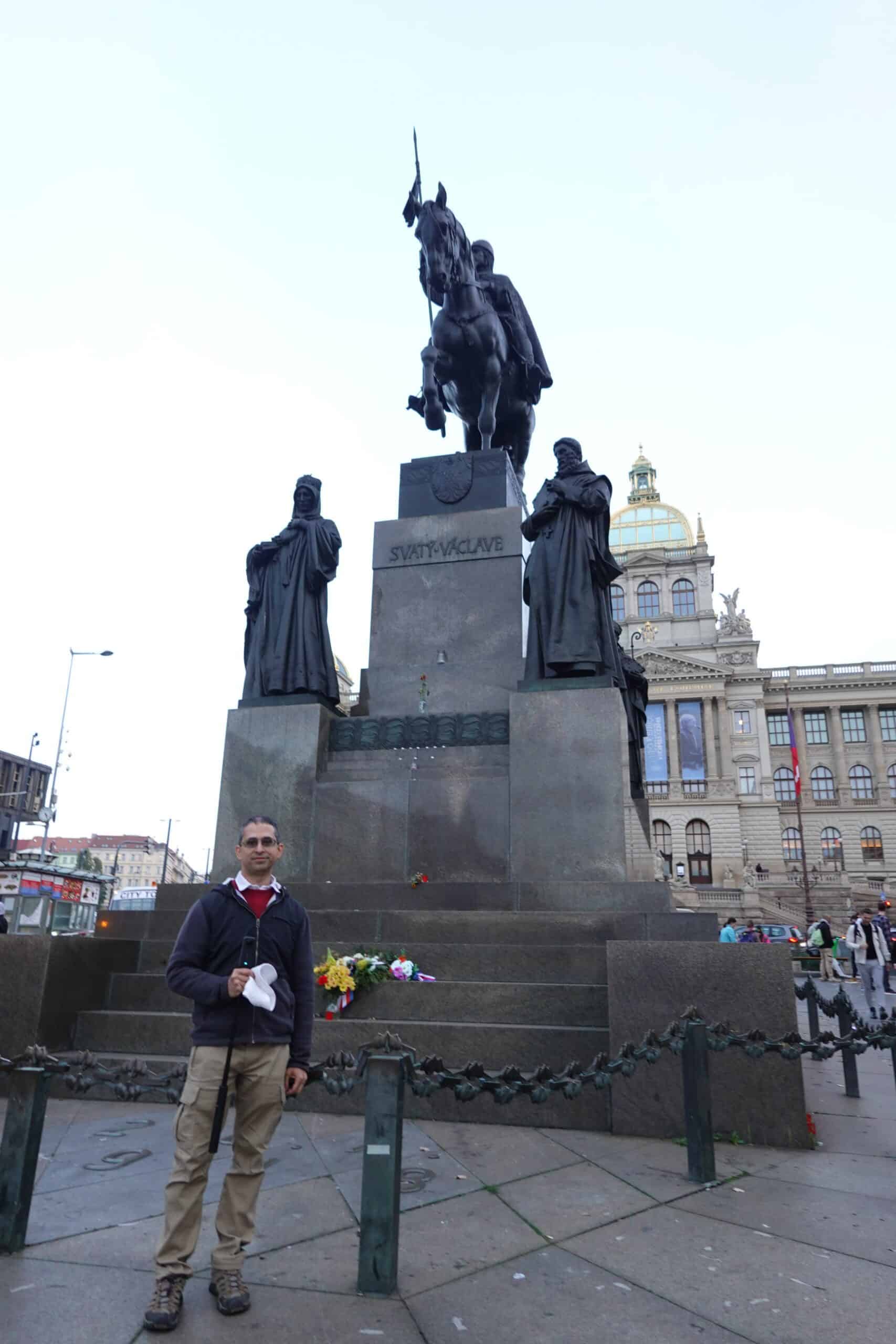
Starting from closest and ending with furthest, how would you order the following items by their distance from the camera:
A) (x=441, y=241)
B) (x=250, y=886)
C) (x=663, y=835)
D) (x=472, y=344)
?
(x=250, y=886) → (x=441, y=241) → (x=472, y=344) → (x=663, y=835)

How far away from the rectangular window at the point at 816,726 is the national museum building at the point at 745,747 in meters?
0.11

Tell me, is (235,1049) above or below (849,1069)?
above

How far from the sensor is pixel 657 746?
76.1m

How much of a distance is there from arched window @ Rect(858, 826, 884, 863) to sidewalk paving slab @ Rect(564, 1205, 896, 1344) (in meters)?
80.4

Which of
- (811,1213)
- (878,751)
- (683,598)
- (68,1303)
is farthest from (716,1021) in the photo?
(683,598)

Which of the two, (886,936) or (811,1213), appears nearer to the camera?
(811,1213)

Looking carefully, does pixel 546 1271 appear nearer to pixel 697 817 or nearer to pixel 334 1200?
pixel 334 1200

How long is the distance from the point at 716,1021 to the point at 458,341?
878 centimetres

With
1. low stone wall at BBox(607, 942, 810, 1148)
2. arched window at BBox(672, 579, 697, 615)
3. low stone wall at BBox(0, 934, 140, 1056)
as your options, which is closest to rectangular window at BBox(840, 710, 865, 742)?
arched window at BBox(672, 579, 697, 615)

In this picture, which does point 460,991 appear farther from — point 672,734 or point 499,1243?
point 672,734

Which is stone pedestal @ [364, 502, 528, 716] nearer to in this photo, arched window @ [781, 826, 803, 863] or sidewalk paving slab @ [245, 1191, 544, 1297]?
sidewalk paving slab @ [245, 1191, 544, 1297]

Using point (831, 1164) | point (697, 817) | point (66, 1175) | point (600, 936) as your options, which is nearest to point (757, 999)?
point (831, 1164)

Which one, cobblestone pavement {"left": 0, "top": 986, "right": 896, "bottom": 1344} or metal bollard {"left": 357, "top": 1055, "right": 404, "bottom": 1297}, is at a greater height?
metal bollard {"left": 357, "top": 1055, "right": 404, "bottom": 1297}

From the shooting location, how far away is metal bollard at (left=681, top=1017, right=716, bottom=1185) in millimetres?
4781
